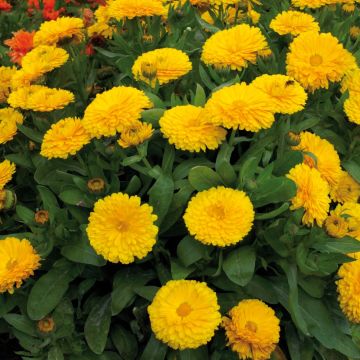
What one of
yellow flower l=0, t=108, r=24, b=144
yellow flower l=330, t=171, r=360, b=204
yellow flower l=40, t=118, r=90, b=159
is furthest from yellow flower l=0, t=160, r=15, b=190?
yellow flower l=330, t=171, r=360, b=204

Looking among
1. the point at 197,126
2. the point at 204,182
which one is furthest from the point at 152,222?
the point at 197,126

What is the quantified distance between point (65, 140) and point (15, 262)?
1.25ft

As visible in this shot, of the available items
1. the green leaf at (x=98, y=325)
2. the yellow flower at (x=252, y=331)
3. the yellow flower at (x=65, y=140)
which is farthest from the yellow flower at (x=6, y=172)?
the yellow flower at (x=252, y=331)

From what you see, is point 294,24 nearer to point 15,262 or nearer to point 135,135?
point 135,135

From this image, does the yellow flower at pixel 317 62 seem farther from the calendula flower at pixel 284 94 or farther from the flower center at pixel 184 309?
the flower center at pixel 184 309

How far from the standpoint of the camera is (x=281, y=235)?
1315 mm

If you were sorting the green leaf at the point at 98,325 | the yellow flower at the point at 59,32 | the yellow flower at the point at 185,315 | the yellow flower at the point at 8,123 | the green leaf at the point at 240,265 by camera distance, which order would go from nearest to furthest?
the yellow flower at the point at 185,315 → the green leaf at the point at 240,265 → the green leaf at the point at 98,325 → the yellow flower at the point at 8,123 → the yellow flower at the point at 59,32

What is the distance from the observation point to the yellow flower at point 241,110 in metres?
1.28

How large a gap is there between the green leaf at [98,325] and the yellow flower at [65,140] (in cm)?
47

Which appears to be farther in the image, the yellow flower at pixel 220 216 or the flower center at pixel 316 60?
the flower center at pixel 316 60

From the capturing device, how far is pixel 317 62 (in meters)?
1.53

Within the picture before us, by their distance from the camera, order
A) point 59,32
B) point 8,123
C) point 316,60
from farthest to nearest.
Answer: point 59,32 → point 8,123 → point 316,60

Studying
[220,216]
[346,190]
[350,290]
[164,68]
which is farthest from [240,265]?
[164,68]

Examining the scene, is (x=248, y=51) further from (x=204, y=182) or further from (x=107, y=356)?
(x=107, y=356)
